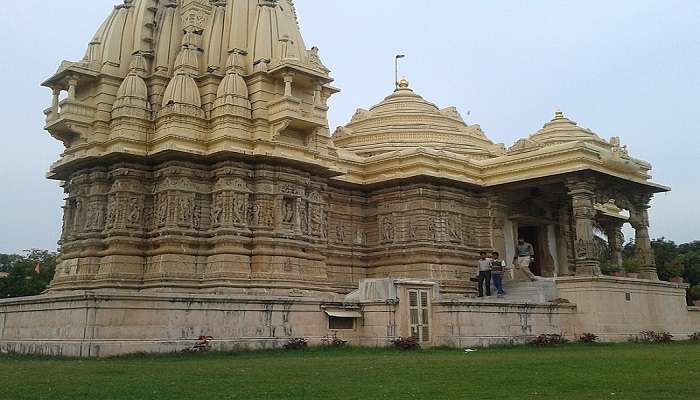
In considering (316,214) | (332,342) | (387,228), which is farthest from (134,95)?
(332,342)

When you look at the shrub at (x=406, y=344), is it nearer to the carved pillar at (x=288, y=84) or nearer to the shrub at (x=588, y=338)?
the shrub at (x=588, y=338)

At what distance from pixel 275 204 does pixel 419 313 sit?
24.4 feet

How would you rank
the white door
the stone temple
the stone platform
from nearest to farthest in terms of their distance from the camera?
the stone platform
the white door
the stone temple

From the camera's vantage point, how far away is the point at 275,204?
24.4m

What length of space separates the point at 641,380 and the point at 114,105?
68.1 feet

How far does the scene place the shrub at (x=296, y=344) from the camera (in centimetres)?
1794

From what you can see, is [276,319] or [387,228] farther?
[387,228]

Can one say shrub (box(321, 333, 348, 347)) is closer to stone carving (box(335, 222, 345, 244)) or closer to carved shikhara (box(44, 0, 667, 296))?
carved shikhara (box(44, 0, 667, 296))

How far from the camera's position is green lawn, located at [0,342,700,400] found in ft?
29.8

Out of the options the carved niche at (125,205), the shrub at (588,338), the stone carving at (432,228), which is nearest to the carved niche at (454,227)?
the stone carving at (432,228)

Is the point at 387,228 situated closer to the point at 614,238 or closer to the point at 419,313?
the point at 419,313

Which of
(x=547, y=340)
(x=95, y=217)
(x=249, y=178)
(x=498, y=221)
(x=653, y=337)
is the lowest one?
(x=547, y=340)

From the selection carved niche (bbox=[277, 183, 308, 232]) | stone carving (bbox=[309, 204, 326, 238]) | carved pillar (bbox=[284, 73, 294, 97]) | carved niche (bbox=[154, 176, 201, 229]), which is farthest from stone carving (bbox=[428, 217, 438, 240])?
carved niche (bbox=[154, 176, 201, 229])

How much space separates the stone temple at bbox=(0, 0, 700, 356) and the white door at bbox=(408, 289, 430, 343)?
0.04m
